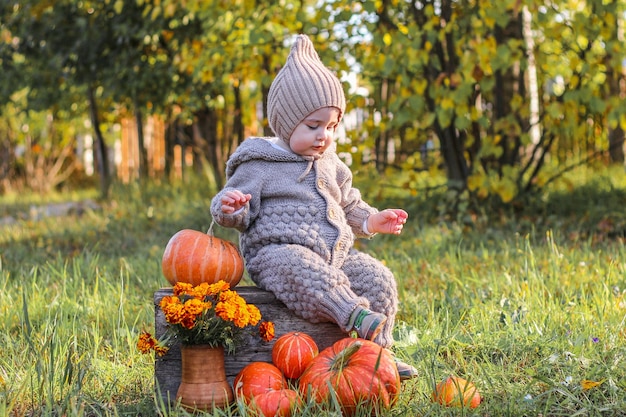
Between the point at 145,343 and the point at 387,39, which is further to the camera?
the point at 387,39

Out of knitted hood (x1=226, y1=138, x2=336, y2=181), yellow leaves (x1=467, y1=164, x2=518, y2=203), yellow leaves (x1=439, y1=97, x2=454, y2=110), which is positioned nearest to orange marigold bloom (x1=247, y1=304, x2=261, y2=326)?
knitted hood (x1=226, y1=138, x2=336, y2=181)

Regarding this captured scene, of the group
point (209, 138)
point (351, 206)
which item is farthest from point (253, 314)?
point (209, 138)

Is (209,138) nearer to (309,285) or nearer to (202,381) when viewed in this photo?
(309,285)

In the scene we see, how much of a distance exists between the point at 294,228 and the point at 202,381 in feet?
2.20

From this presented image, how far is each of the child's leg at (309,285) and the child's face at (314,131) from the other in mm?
389

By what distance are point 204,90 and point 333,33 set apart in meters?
2.24

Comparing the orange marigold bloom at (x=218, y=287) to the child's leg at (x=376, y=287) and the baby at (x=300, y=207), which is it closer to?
the baby at (x=300, y=207)

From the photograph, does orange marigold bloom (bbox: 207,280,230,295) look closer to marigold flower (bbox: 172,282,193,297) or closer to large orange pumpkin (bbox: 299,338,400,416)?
marigold flower (bbox: 172,282,193,297)

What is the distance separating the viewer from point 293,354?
8.72 feet

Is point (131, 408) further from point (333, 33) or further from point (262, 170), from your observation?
→ point (333, 33)

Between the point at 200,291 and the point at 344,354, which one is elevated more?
the point at 200,291

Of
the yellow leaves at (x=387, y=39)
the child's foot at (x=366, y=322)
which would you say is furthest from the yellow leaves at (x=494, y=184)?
the child's foot at (x=366, y=322)

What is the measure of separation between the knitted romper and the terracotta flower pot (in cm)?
37

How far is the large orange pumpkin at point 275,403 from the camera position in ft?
7.82
